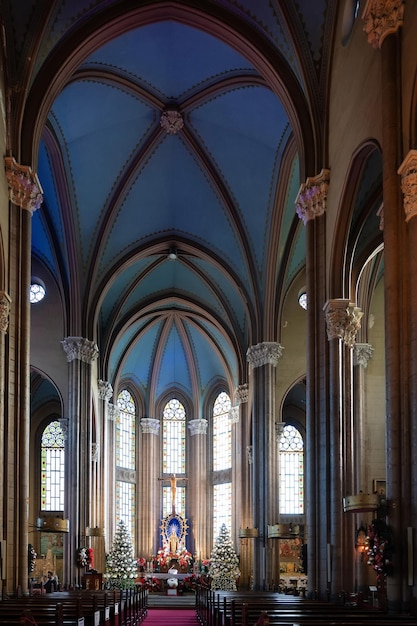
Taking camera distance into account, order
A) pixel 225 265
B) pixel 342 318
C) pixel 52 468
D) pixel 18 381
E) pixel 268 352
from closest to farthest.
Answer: pixel 18 381, pixel 342 318, pixel 268 352, pixel 225 265, pixel 52 468

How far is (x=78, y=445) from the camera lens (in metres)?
34.2

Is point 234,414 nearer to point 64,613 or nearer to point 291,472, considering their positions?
point 291,472

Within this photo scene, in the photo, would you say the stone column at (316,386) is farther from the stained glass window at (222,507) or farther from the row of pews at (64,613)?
the stained glass window at (222,507)

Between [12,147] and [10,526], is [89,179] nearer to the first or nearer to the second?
[12,147]

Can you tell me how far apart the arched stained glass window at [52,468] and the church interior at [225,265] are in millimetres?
111

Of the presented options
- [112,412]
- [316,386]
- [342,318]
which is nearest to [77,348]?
[112,412]

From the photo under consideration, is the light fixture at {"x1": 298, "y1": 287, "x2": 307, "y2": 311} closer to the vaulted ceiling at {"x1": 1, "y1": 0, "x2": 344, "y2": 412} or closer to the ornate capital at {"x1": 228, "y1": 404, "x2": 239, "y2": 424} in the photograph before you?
the vaulted ceiling at {"x1": 1, "y1": 0, "x2": 344, "y2": 412}

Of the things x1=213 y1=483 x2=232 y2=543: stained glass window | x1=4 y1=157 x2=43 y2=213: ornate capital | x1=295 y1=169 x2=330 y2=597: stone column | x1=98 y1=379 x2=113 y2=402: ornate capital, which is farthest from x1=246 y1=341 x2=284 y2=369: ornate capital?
x1=213 y1=483 x2=232 y2=543: stained glass window

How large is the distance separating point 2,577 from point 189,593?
25.5 meters

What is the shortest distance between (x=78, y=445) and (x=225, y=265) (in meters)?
9.37

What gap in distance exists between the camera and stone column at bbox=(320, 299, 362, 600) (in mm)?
19969

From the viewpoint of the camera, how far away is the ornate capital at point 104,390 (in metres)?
41.2

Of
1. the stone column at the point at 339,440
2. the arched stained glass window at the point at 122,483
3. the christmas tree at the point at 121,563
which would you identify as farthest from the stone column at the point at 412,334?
the arched stained glass window at the point at 122,483

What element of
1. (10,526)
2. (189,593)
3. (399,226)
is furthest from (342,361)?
(189,593)
